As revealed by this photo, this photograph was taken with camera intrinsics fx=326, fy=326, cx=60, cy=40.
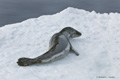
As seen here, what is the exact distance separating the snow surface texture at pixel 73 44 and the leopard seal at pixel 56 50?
0.10 metres

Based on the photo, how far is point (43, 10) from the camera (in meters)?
18.3

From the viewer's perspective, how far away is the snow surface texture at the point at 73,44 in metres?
6.09

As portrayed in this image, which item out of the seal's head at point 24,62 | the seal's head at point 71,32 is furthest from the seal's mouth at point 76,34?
the seal's head at point 24,62

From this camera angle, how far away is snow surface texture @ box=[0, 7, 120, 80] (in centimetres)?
609

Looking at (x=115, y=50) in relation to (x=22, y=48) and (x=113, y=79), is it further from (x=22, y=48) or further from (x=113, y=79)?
(x=22, y=48)

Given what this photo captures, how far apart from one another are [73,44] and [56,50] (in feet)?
3.07

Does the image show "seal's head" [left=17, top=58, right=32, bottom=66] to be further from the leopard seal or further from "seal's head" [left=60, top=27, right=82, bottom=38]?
"seal's head" [left=60, top=27, right=82, bottom=38]

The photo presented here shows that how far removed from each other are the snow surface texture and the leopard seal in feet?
0.34

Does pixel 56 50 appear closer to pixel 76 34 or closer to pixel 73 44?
pixel 73 44

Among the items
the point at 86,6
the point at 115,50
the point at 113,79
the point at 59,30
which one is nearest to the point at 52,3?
the point at 86,6

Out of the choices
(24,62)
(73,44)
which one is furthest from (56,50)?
(73,44)

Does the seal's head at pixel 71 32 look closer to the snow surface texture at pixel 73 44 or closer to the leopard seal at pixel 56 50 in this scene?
the leopard seal at pixel 56 50

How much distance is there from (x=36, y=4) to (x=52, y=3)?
0.96 m

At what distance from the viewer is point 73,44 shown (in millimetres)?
7590
